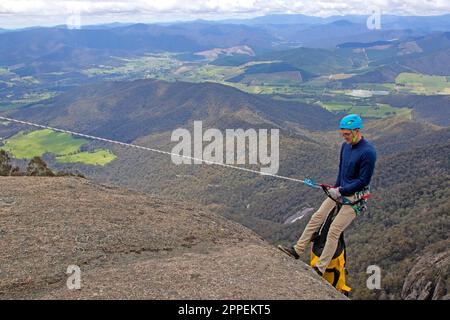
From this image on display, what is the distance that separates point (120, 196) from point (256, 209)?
121943mm

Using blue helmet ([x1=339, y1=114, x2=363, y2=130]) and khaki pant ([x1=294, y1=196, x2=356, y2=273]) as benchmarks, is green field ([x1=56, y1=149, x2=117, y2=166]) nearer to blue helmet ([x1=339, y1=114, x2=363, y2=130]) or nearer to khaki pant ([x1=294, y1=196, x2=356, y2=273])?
khaki pant ([x1=294, y1=196, x2=356, y2=273])

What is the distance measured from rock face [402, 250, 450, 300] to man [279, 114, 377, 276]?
17.0 meters

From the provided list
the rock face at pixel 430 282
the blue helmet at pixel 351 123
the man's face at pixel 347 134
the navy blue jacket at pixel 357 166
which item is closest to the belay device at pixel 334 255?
the navy blue jacket at pixel 357 166

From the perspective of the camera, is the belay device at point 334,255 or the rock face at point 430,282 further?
the rock face at point 430,282

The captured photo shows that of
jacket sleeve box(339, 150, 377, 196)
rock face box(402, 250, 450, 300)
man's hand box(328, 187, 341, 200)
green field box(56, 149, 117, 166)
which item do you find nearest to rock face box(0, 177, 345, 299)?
man's hand box(328, 187, 341, 200)

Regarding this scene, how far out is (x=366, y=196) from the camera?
12484mm

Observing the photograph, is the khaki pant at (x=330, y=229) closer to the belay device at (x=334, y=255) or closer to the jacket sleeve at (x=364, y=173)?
the belay device at (x=334, y=255)

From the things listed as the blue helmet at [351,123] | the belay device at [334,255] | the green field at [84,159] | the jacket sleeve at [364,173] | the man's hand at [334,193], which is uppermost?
the blue helmet at [351,123]

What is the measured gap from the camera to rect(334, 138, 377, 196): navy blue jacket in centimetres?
1170

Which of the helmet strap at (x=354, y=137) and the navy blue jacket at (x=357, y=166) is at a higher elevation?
the helmet strap at (x=354, y=137)

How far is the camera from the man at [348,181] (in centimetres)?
1178

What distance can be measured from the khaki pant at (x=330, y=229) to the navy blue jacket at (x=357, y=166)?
1.70 ft

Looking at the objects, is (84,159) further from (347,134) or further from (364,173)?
(364,173)
